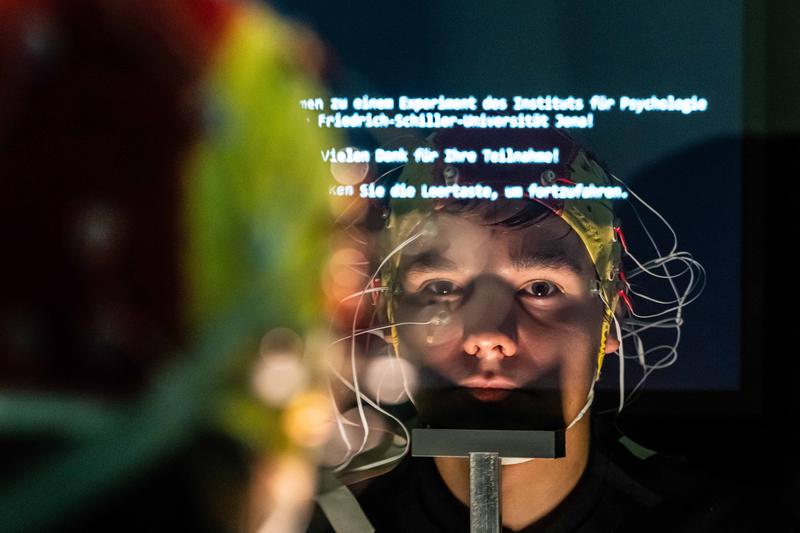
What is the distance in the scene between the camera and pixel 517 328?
3.83ft

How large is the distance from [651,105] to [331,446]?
0.63 meters

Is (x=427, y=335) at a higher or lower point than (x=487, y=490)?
higher

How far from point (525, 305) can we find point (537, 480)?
24 cm

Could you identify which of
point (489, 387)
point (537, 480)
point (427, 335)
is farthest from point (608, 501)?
point (427, 335)

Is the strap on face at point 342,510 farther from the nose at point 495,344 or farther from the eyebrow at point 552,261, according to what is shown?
the eyebrow at point 552,261

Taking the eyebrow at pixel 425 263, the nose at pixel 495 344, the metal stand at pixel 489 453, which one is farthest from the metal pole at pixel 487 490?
the eyebrow at pixel 425 263

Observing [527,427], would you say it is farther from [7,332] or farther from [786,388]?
[7,332]

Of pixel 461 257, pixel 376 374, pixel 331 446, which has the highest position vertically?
pixel 461 257

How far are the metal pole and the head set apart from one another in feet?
0.15

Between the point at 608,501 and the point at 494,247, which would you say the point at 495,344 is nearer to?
the point at 494,247

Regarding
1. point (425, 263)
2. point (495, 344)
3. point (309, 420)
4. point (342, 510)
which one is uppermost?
point (425, 263)

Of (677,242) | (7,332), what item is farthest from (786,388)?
(7,332)

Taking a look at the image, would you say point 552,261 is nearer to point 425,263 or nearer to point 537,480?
point 425,263

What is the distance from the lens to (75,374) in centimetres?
125
